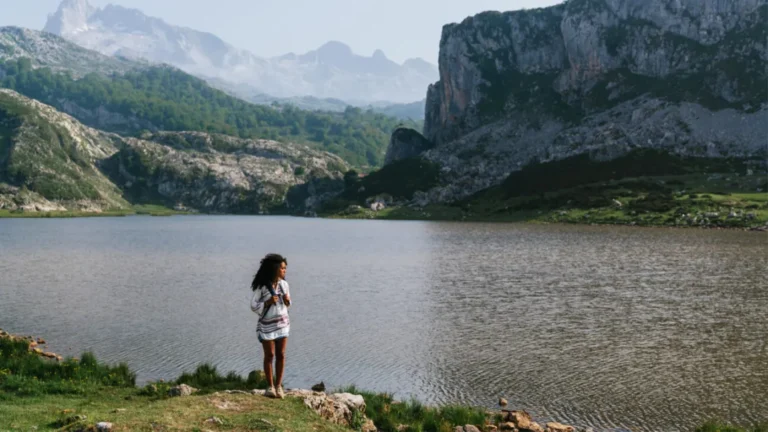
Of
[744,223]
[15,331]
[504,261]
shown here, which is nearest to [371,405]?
[15,331]

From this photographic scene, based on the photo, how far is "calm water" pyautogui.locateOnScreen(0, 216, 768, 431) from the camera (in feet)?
104

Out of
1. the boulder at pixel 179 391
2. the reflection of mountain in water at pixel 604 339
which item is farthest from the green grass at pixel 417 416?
the boulder at pixel 179 391

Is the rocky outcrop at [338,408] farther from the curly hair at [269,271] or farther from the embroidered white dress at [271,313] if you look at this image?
the curly hair at [269,271]

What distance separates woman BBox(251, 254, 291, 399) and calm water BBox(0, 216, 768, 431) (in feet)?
35.1

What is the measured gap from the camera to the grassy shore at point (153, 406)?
61.4ft

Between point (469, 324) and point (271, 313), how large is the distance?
28.2 metres

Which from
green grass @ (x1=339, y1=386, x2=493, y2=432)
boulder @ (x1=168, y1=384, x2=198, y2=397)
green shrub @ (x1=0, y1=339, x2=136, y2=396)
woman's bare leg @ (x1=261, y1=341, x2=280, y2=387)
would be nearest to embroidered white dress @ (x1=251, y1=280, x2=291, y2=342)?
woman's bare leg @ (x1=261, y1=341, x2=280, y2=387)

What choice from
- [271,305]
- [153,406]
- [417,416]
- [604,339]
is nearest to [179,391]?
[153,406]

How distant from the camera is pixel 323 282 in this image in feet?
234

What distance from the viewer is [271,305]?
22.2 m

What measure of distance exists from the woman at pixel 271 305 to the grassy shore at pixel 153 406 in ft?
3.98

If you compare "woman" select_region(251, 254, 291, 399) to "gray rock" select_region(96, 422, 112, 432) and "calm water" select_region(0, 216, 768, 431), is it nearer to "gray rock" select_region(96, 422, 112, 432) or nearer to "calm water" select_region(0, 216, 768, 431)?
"gray rock" select_region(96, 422, 112, 432)

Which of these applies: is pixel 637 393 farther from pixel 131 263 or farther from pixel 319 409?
pixel 131 263

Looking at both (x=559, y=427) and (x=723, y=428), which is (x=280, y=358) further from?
(x=723, y=428)
